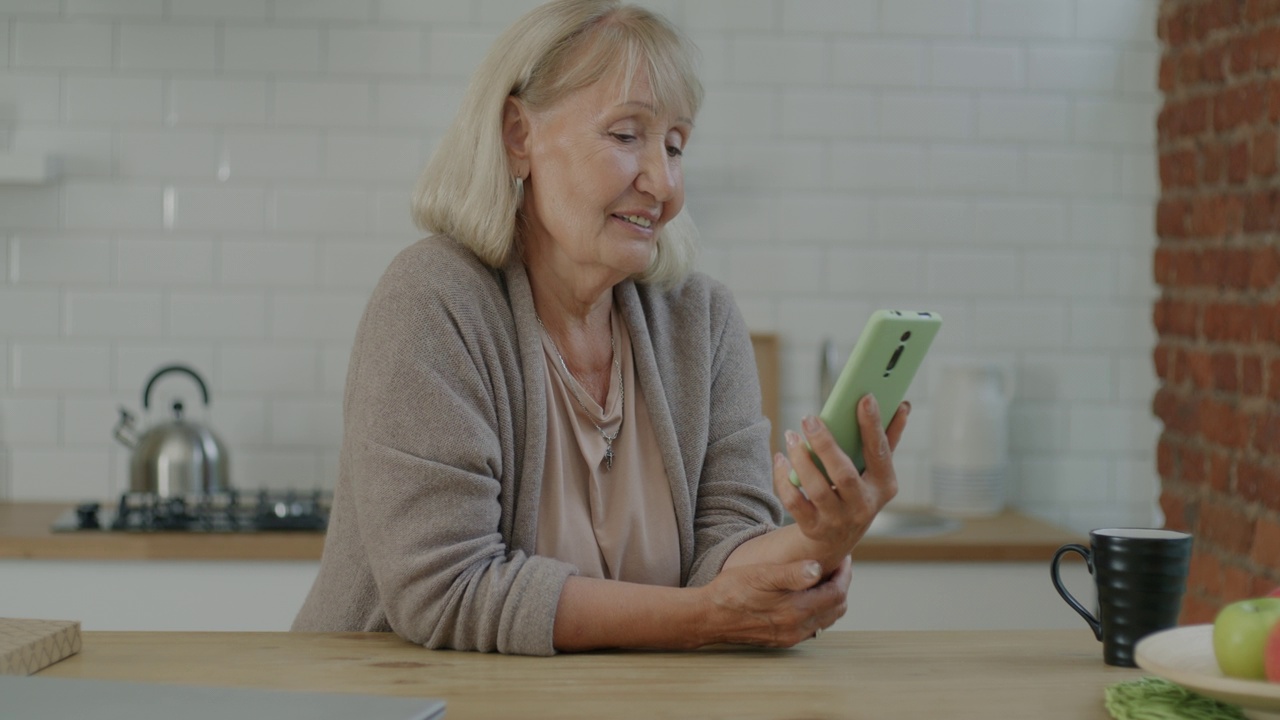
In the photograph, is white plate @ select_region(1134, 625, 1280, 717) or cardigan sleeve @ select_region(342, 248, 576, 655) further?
cardigan sleeve @ select_region(342, 248, 576, 655)

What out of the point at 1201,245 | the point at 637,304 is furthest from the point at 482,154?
Answer: the point at 1201,245

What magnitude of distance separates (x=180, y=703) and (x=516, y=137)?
0.93 metres

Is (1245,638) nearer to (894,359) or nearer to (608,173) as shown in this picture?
(894,359)

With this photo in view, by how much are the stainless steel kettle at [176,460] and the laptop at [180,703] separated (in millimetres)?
1828

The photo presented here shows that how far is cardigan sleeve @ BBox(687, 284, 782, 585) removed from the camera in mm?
1761

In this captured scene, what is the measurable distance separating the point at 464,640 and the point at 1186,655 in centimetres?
72

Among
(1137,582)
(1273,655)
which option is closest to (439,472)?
(1137,582)

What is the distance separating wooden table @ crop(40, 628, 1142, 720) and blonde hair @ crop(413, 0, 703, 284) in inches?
21.9

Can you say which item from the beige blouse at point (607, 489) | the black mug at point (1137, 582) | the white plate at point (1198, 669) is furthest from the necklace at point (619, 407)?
the white plate at point (1198, 669)

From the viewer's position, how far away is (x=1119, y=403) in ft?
10.9

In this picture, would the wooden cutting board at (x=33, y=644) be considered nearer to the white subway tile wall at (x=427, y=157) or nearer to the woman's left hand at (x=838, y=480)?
the woman's left hand at (x=838, y=480)

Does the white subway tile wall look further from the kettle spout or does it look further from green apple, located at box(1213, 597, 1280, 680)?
green apple, located at box(1213, 597, 1280, 680)

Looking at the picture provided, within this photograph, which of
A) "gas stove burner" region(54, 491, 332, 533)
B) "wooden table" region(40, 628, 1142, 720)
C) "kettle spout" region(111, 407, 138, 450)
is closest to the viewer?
"wooden table" region(40, 628, 1142, 720)

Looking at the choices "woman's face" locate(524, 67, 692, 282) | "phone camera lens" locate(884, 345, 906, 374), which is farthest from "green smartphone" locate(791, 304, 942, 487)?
"woman's face" locate(524, 67, 692, 282)
